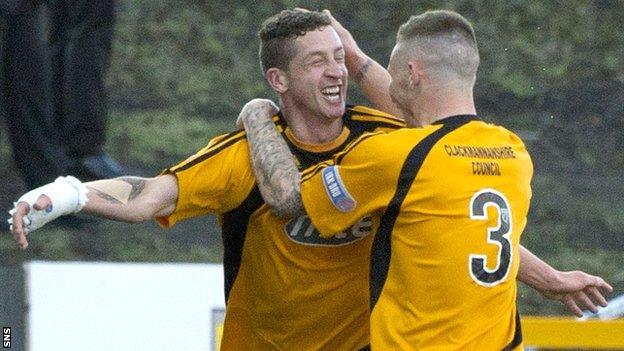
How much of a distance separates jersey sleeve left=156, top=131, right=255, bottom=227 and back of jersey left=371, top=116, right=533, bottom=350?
0.70 meters

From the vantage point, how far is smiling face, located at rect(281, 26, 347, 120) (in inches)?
207

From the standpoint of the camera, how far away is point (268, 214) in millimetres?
5215

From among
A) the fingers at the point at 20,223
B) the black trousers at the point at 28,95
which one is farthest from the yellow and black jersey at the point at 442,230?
the black trousers at the point at 28,95

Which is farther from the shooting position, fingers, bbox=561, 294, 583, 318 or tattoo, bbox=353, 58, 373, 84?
tattoo, bbox=353, 58, 373, 84

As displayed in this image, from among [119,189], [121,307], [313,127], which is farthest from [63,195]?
[121,307]

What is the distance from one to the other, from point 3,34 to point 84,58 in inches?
23.1

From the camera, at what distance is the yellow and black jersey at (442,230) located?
15.0 ft

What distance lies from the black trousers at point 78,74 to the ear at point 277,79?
4.97m

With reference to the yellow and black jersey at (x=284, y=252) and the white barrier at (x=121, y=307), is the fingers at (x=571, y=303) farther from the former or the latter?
the white barrier at (x=121, y=307)

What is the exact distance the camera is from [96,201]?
4.92m

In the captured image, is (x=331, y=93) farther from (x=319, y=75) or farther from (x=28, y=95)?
(x=28, y=95)

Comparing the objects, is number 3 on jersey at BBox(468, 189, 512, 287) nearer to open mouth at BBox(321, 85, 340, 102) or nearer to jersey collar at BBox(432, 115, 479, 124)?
jersey collar at BBox(432, 115, 479, 124)

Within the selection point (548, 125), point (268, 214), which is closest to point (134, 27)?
point (548, 125)

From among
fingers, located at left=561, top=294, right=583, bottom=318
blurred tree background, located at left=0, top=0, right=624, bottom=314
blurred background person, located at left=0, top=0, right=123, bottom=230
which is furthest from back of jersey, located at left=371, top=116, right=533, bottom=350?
blurred background person, located at left=0, top=0, right=123, bottom=230
